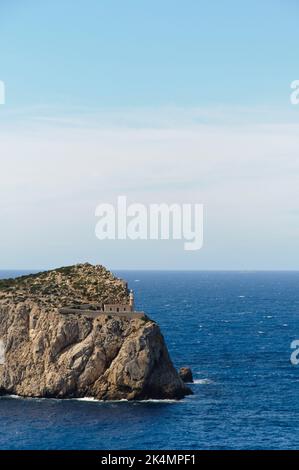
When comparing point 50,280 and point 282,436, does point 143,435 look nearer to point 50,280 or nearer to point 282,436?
point 282,436

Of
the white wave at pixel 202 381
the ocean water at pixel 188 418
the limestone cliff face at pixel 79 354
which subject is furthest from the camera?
the white wave at pixel 202 381

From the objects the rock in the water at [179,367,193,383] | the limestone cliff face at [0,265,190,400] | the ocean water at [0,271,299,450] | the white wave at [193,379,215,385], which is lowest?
the ocean water at [0,271,299,450]

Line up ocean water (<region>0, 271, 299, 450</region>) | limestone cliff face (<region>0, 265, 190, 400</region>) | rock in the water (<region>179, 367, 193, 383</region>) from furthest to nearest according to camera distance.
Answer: rock in the water (<region>179, 367, 193, 383</region>), limestone cliff face (<region>0, 265, 190, 400</region>), ocean water (<region>0, 271, 299, 450</region>)

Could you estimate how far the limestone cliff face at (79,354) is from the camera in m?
118

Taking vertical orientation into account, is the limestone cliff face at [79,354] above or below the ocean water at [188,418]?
above

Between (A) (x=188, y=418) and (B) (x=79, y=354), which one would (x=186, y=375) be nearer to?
(B) (x=79, y=354)

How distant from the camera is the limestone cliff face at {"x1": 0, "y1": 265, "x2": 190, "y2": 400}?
118 meters

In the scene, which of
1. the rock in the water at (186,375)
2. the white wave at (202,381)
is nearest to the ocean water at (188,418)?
the white wave at (202,381)

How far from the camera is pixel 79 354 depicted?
4732 inches

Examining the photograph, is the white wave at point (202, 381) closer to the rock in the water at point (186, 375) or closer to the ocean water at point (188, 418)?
the ocean water at point (188, 418)

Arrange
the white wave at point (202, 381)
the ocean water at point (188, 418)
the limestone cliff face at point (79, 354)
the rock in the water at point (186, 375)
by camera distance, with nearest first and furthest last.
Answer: the ocean water at point (188, 418) → the limestone cliff face at point (79, 354) → the rock in the water at point (186, 375) → the white wave at point (202, 381)

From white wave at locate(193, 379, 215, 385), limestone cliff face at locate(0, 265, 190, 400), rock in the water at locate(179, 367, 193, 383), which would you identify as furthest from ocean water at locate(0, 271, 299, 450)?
limestone cliff face at locate(0, 265, 190, 400)

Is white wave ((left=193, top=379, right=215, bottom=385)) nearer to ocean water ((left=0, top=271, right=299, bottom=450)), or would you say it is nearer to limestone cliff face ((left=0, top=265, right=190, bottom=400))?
ocean water ((left=0, top=271, right=299, bottom=450))

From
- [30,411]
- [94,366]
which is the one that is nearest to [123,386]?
[94,366]
